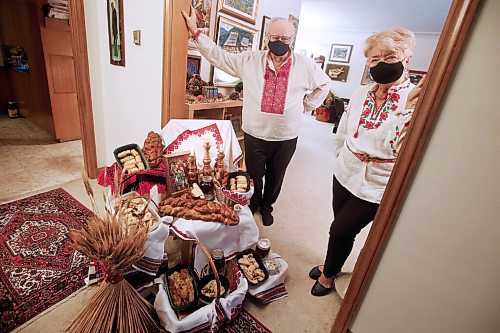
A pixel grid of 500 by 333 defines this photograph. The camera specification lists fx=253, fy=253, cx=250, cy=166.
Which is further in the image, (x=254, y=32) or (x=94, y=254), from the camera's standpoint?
(x=254, y=32)

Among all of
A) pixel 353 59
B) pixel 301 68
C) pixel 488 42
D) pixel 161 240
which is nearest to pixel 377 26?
pixel 353 59

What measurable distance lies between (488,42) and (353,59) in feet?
23.2

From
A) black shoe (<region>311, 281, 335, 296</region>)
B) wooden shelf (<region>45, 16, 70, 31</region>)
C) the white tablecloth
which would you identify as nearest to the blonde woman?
black shoe (<region>311, 281, 335, 296</region>)

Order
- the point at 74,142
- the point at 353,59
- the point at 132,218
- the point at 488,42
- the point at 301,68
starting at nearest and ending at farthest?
the point at 488,42
the point at 132,218
the point at 301,68
the point at 74,142
the point at 353,59

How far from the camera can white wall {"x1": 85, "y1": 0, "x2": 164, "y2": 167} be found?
1.66 meters

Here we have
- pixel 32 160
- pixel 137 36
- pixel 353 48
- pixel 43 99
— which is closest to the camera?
pixel 137 36

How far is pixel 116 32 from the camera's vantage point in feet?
6.04

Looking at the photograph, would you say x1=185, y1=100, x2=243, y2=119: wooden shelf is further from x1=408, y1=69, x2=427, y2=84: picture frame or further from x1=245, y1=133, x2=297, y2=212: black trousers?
x1=408, y1=69, x2=427, y2=84: picture frame

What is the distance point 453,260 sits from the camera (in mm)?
858

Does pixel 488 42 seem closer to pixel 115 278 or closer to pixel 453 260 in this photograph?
pixel 453 260

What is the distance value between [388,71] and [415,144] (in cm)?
37

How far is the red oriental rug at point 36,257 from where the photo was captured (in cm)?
124

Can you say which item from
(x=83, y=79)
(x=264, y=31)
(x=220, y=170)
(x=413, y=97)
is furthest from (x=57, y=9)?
(x=413, y=97)

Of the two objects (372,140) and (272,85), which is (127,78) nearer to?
(272,85)
